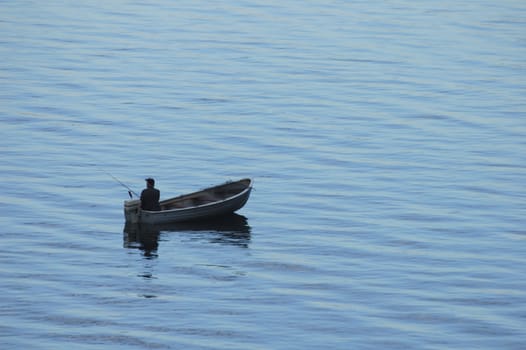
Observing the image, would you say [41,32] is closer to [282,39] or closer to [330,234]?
[282,39]

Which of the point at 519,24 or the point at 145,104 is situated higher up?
the point at 519,24

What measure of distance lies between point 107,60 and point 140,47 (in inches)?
289

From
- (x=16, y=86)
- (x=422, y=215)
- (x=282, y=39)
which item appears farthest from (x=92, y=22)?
(x=422, y=215)

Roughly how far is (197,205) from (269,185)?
23.0ft

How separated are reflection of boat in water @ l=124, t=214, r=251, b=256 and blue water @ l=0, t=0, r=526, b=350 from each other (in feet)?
0.44

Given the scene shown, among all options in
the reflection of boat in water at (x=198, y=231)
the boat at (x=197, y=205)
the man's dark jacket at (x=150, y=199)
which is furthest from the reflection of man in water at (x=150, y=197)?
the reflection of boat in water at (x=198, y=231)

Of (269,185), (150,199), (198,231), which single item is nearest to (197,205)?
(198,231)

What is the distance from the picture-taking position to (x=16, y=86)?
83.1 metres

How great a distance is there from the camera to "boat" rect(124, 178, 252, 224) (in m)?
51.5

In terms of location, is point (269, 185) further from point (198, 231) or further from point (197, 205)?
point (198, 231)

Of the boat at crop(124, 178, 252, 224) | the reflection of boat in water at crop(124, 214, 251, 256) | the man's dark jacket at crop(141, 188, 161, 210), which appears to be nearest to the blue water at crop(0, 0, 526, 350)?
the reflection of boat in water at crop(124, 214, 251, 256)

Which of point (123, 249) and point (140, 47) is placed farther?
point (140, 47)

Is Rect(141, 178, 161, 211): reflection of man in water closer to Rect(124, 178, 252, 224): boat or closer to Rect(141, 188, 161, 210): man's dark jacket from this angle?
Rect(141, 188, 161, 210): man's dark jacket

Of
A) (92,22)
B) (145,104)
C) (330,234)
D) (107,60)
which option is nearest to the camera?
(330,234)
